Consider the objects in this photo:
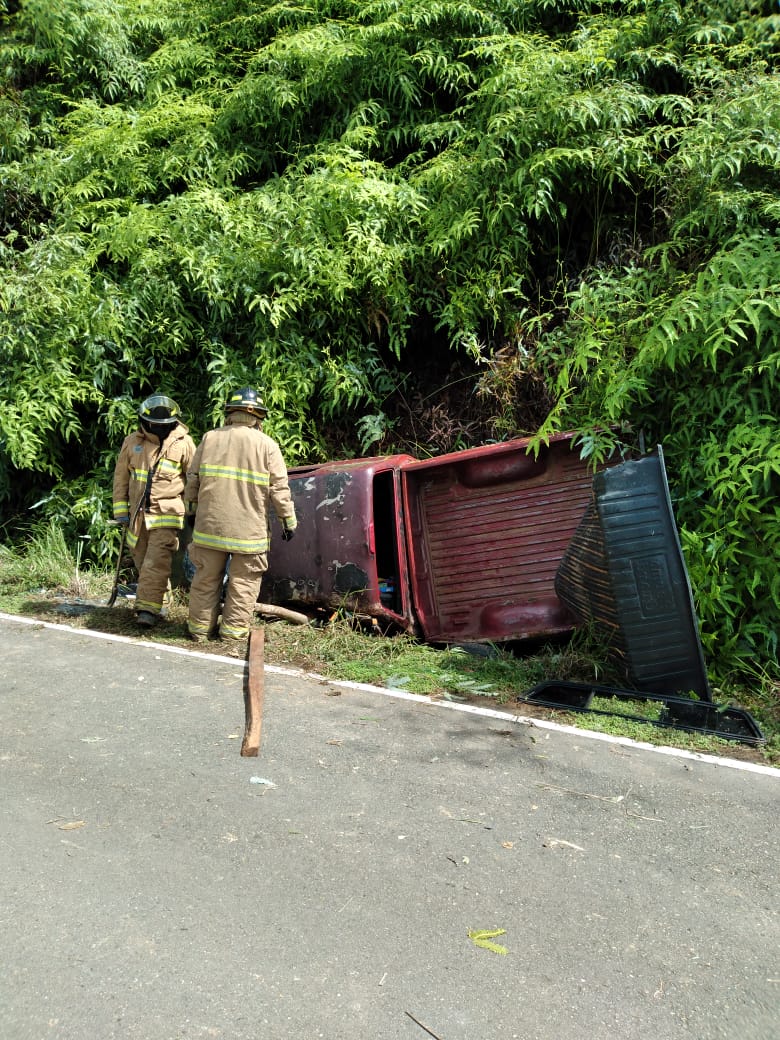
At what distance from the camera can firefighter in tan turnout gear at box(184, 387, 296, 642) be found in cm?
583

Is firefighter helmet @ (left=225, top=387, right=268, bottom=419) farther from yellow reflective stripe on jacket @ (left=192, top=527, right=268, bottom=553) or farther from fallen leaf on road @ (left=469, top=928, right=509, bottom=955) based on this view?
fallen leaf on road @ (left=469, top=928, right=509, bottom=955)

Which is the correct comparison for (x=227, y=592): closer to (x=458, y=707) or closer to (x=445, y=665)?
(x=445, y=665)

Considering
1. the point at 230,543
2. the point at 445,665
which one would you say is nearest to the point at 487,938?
the point at 445,665

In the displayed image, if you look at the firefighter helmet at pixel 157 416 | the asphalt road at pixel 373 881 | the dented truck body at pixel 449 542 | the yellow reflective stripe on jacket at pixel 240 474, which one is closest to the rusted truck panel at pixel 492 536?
the dented truck body at pixel 449 542

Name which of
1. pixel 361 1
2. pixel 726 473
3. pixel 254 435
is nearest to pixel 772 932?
pixel 726 473

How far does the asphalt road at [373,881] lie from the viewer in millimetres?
2297

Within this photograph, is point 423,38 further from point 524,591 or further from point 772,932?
point 772,932

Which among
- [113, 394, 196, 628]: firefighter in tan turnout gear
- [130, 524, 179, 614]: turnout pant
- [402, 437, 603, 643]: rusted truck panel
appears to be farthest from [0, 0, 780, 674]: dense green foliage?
[130, 524, 179, 614]: turnout pant

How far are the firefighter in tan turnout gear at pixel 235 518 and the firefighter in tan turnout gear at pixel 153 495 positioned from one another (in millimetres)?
505

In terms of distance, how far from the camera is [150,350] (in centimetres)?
847

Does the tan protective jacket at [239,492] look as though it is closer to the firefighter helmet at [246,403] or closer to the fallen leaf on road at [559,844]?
the firefighter helmet at [246,403]

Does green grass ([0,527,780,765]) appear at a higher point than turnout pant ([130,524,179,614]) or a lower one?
lower

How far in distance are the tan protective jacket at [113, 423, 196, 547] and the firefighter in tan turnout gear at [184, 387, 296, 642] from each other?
531 mm

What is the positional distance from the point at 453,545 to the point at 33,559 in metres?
4.37
